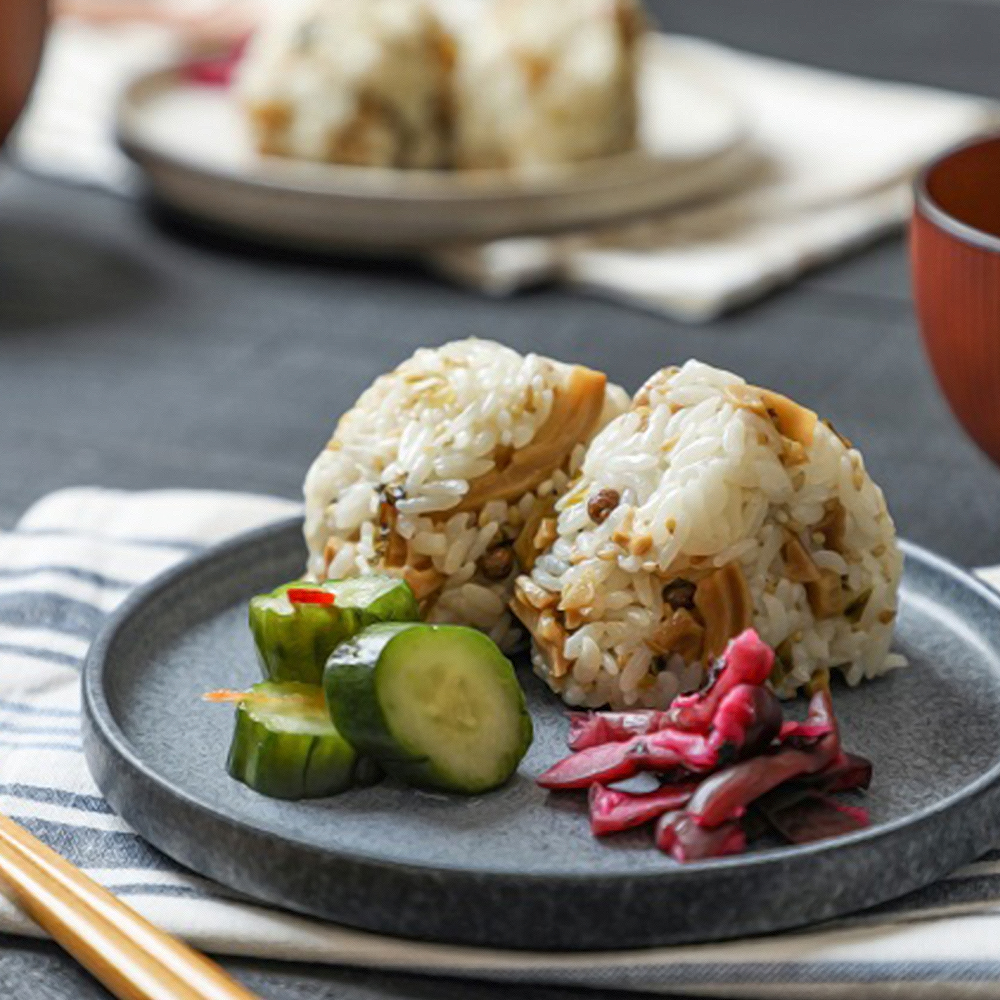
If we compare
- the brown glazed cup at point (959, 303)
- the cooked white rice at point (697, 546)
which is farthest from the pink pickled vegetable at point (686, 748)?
the brown glazed cup at point (959, 303)

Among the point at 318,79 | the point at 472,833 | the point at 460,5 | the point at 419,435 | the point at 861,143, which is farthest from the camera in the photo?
the point at 460,5

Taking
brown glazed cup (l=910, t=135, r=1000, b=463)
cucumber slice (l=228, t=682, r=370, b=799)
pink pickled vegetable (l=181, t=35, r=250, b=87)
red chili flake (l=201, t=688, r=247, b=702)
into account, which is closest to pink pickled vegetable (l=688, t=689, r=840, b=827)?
cucumber slice (l=228, t=682, r=370, b=799)

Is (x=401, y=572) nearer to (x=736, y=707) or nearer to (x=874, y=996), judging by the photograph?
(x=736, y=707)

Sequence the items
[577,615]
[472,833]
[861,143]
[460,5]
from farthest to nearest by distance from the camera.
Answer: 1. [460,5]
2. [861,143]
3. [577,615]
4. [472,833]

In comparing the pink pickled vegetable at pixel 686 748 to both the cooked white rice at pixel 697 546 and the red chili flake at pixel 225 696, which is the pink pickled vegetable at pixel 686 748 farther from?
the red chili flake at pixel 225 696

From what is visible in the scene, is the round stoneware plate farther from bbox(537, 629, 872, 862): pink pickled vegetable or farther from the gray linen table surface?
bbox(537, 629, 872, 862): pink pickled vegetable

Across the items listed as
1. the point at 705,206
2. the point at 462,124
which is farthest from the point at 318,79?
the point at 705,206
